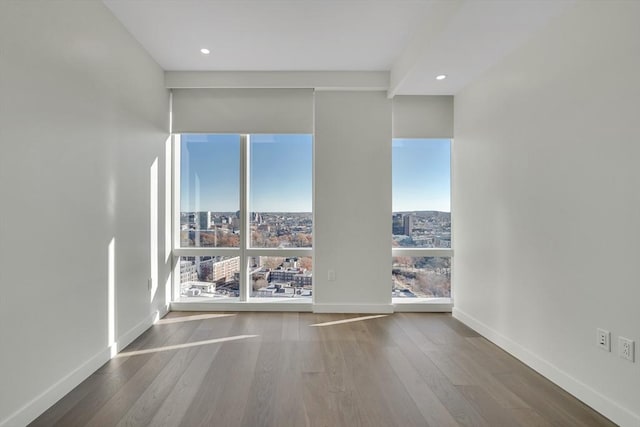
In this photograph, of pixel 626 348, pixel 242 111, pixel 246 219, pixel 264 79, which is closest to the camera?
pixel 626 348

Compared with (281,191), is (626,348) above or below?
below

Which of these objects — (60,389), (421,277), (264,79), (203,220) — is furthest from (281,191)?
(60,389)

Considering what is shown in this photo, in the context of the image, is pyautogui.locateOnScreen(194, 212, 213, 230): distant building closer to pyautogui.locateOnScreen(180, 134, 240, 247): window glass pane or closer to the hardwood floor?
pyautogui.locateOnScreen(180, 134, 240, 247): window glass pane

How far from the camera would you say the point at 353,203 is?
139 inches

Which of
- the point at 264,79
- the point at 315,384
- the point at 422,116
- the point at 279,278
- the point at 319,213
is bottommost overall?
the point at 315,384

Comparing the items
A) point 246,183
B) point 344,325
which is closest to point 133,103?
point 246,183

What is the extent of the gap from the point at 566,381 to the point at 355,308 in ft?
6.36

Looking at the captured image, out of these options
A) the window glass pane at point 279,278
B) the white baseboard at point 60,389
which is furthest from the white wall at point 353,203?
the white baseboard at point 60,389

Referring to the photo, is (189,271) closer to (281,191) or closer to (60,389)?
(281,191)

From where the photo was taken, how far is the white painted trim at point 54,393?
1.61 meters

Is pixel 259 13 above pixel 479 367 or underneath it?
above

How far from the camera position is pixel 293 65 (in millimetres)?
3316

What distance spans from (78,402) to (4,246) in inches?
41.3

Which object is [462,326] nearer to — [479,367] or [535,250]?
[479,367]
